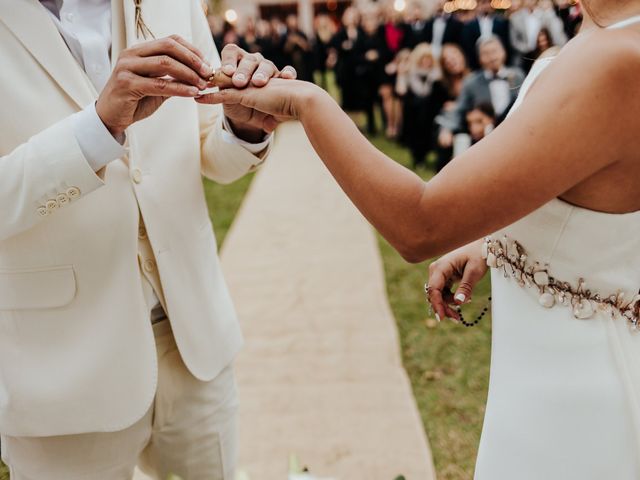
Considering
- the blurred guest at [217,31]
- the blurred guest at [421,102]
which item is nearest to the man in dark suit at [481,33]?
the blurred guest at [421,102]

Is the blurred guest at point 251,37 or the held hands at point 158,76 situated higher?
the blurred guest at point 251,37

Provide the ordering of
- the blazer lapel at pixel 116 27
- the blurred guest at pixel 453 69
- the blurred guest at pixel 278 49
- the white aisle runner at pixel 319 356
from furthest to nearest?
the blurred guest at pixel 278 49
the blurred guest at pixel 453 69
the white aisle runner at pixel 319 356
the blazer lapel at pixel 116 27

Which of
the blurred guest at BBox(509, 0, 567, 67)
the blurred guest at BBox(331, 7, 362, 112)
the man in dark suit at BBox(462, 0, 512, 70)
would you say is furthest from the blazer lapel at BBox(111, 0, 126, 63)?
the blurred guest at BBox(331, 7, 362, 112)

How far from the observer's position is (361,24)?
41.5 ft

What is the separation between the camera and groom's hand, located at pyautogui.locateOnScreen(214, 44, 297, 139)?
135 cm

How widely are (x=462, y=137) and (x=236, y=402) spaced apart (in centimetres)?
410

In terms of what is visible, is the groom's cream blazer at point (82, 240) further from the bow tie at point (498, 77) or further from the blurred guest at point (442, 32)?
the blurred guest at point (442, 32)

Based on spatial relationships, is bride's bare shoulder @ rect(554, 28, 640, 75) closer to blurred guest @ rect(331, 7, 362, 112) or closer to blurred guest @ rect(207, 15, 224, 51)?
blurred guest @ rect(331, 7, 362, 112)

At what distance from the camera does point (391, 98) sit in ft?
36.5

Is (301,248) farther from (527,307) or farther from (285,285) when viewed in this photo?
(527,307)

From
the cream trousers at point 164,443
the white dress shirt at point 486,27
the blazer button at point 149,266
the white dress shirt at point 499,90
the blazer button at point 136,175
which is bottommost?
the cream trousers at point 164,443

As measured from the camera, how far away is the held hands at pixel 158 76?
1.30m

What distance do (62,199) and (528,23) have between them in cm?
808

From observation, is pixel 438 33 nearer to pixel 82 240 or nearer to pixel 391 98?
pixel 391 98
